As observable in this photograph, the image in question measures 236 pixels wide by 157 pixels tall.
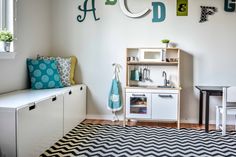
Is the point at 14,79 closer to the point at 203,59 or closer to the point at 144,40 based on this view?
the point at 144,40

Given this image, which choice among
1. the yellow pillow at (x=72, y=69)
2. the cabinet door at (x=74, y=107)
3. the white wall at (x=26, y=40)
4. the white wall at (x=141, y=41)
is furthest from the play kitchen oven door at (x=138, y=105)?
the white wall at (x=26, y=40)

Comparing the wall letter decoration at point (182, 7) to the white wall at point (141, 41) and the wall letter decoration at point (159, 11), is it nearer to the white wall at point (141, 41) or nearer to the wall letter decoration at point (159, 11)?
the white wall at point (141, 41)

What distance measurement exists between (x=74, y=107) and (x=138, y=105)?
0.98 meters

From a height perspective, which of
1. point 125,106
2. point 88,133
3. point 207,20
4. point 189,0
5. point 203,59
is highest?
point 189,0

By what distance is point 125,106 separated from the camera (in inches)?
173

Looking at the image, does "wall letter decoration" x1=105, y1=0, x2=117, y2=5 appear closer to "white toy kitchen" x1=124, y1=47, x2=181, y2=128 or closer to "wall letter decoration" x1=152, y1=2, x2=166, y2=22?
"wall letter decoration" x1=152, y1=2, x2=166, y2=22

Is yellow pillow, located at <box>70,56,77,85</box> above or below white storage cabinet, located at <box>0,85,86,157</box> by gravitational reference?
above

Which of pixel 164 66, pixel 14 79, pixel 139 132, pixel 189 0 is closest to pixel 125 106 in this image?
pixel 139 132

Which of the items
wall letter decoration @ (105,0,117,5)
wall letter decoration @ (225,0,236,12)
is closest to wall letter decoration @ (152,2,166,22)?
wall letter decoration @ (105,0,117,5)

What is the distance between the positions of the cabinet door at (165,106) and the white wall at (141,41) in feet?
1.30

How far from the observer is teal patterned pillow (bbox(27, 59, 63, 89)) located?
3979mm

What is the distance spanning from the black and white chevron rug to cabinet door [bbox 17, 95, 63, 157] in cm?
14

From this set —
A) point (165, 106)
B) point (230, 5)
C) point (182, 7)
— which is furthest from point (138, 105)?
point (230, 5)

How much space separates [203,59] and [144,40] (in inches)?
39.4
